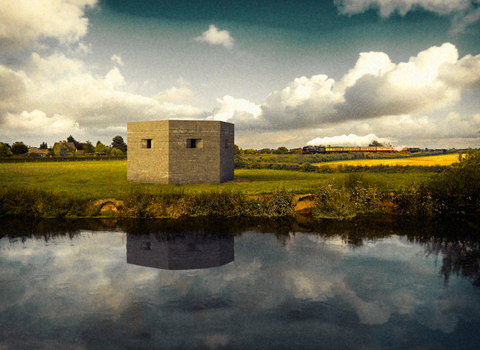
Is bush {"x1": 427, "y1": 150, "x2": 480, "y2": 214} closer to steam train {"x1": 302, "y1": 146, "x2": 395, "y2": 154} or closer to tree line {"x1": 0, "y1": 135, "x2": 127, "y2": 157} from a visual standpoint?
steam train {"x1": 302, "y1": 146, "x2": 395, "y2": 154}

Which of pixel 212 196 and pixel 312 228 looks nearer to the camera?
pixel 312 228

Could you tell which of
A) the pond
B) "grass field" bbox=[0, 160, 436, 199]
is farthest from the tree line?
the pond

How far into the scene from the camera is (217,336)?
484cm

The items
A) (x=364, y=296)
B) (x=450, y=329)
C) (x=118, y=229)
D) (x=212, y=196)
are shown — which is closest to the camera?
(x=450, y=329)

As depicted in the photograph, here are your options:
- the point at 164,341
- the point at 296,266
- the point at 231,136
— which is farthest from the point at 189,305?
the point at 231,136

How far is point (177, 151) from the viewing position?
63.2 ft

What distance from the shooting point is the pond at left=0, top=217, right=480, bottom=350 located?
4863mm

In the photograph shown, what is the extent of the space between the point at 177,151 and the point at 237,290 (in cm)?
1393

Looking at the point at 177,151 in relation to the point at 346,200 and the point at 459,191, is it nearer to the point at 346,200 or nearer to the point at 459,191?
the point at 346,200

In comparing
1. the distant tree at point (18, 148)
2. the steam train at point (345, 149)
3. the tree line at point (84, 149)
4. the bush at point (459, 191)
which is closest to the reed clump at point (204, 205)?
the bush at point (459, 191)

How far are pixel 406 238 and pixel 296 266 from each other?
189 inches

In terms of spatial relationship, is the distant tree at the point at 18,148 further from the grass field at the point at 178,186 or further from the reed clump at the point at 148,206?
the reed clump at the point at 148,206

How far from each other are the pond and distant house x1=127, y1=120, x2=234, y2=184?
9.14 meters

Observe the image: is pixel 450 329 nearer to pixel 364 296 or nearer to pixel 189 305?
pixel 364 296
